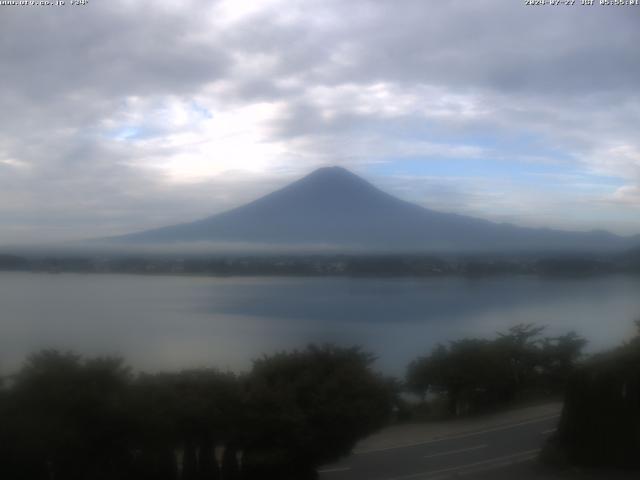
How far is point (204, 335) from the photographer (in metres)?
9.30

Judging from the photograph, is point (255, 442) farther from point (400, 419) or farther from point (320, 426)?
point (400, 419)

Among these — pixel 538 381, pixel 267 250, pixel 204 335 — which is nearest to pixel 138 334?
pixel 204 335

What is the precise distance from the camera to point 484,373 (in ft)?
33.3

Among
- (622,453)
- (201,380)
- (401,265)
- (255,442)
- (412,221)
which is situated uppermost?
(412,221)

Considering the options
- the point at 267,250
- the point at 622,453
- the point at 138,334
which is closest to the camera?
the point at 622,453

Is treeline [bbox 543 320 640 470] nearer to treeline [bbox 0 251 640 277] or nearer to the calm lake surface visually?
the calm lake surface

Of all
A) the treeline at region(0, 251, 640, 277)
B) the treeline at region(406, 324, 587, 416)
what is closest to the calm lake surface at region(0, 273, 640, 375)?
the treeline at region(0, 251, 640, 277)

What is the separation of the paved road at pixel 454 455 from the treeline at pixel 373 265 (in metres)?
3.41

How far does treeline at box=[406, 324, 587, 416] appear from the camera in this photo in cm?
1015

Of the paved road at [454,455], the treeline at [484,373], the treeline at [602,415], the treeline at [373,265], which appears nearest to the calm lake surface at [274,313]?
the treeline at [373,265]

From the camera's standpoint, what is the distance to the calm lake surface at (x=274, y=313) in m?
8.03

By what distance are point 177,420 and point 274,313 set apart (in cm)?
405

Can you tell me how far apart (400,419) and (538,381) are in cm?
246

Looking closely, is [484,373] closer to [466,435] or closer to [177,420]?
[466,435]
